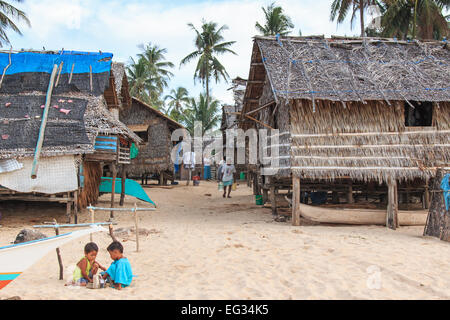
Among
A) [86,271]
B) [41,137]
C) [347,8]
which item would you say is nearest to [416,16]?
[347,8]

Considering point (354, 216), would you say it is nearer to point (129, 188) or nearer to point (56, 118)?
point (129, 188)

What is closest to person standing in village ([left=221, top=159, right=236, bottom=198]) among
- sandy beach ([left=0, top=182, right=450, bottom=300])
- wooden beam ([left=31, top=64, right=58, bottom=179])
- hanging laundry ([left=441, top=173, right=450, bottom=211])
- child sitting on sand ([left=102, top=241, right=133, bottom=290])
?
sandy beach ([left=0, top=182, right=450, bottom=300])

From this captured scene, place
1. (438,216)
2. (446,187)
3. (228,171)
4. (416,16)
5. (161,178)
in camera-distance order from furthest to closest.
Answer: (161,178) → (416,16) → (228,171) → (438,216) → (446,187)

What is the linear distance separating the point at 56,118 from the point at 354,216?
844 centimetres

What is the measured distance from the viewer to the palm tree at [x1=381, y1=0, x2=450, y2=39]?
57.9ft

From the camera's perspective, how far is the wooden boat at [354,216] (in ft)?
30.6

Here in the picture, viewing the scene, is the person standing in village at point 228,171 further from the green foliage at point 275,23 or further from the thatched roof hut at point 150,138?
the green foliage at point 275,23

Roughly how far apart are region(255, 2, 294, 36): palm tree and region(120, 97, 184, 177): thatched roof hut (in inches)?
519

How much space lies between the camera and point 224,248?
22.7 feet

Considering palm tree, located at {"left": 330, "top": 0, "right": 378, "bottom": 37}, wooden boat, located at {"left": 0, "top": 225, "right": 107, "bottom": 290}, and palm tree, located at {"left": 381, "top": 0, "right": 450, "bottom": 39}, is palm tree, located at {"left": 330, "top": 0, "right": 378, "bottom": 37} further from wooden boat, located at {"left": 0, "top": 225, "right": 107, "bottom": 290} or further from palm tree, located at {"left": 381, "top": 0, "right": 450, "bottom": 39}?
wooden boat, located at {"left": 0, "top": 225, "right": 107, "bottom": 290}

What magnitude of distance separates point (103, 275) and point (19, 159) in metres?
5.84

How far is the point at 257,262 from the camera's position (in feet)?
19.6

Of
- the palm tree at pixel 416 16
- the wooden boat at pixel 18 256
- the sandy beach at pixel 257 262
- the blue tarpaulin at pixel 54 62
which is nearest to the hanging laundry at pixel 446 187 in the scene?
the sandy beach at pixel 257 262
